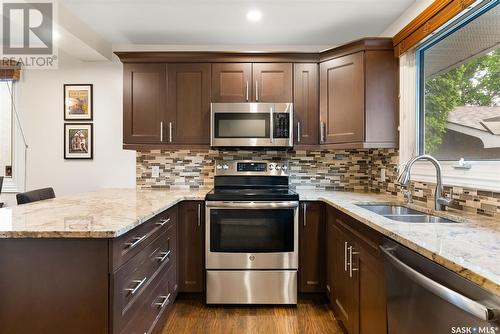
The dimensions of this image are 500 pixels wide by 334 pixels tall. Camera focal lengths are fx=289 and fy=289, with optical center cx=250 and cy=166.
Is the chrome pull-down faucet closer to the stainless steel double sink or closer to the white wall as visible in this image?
the stainless steel double sink

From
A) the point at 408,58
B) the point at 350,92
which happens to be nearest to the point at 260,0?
the point at 350,92

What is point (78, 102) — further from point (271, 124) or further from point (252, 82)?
point (271, 124)

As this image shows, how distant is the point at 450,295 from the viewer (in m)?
0.84

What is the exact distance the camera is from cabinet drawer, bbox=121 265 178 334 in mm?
1460

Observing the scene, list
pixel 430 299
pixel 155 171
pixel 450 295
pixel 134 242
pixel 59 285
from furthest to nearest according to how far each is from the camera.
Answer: pixel 155 171 → pixel 134 242 → pixel 59 285 → pixel 430 299 → pixel 450 295

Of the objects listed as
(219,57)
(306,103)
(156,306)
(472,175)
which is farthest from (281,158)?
(156,306)

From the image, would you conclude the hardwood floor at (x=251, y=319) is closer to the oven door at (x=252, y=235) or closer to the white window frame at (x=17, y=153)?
the oven door at (x=252, y=235)

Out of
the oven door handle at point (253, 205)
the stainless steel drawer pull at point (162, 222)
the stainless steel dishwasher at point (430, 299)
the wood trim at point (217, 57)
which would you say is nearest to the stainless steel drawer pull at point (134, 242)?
the stainless steel drawer pull at point (162, 222)

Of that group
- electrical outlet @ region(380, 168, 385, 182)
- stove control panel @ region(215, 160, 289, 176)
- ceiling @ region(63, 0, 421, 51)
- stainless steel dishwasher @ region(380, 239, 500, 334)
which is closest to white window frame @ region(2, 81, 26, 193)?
ceiling @ region(63, 0, 421, 51)

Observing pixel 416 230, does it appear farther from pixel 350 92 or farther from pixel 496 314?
pixel 350 92

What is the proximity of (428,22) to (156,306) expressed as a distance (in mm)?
2562

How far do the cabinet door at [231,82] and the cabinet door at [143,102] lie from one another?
495 mm

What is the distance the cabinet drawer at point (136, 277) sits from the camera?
123 centimetres

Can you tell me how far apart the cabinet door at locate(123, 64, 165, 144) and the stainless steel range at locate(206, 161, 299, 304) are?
0.91m
